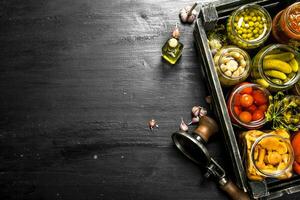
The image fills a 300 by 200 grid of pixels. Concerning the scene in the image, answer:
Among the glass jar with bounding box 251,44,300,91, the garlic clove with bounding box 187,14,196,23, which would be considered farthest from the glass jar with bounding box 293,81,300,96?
the garlic clove with bounding box 187,14,196,23

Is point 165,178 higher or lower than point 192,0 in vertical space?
lower

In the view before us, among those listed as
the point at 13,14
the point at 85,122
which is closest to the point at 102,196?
the point at 85,122

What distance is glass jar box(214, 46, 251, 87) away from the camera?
144 centimetres

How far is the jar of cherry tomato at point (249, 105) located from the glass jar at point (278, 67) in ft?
0.12

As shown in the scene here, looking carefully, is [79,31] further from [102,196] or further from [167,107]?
[102,196]

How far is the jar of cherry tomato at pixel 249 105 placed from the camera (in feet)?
4.66

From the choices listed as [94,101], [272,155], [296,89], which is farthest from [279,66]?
[94,101]

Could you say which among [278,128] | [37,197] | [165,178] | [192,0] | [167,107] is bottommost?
[37,197]

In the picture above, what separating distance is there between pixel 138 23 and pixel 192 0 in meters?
0.25

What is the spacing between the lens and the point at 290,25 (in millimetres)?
1366

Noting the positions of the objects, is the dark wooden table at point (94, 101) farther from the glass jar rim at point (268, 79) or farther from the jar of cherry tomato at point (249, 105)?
the glass jar rim at point (268, 79)

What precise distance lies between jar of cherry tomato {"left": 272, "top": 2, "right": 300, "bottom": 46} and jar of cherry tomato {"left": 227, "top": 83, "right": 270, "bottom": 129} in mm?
199

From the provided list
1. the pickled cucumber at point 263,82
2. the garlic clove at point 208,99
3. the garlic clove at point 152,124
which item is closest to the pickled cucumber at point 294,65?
the pickled cucumber at point 263,82

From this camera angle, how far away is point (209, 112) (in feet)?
5.42
